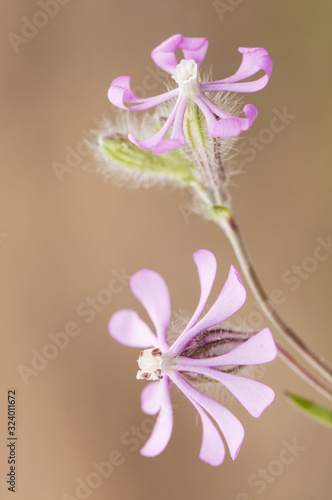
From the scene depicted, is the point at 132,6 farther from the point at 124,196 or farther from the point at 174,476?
the point at 174,476

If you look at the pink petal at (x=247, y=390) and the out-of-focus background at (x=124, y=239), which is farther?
the out-of-focus background at (x=124, y=239)

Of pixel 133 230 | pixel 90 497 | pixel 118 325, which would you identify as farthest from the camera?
pixel 133 230

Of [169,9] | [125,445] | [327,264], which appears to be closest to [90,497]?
[125,445]

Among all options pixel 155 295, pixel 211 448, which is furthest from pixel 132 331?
pixel 211 448

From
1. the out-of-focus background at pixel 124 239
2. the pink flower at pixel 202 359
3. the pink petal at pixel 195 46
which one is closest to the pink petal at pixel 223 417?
the pink flower at pixel 202 359

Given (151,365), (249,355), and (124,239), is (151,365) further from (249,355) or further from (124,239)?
(124,239)

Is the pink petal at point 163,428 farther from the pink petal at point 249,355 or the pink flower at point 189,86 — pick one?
the pink flower at point 189,86

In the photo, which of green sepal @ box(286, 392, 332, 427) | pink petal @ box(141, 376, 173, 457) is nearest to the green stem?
green sepal @ box(286, 392, 332, 427)
